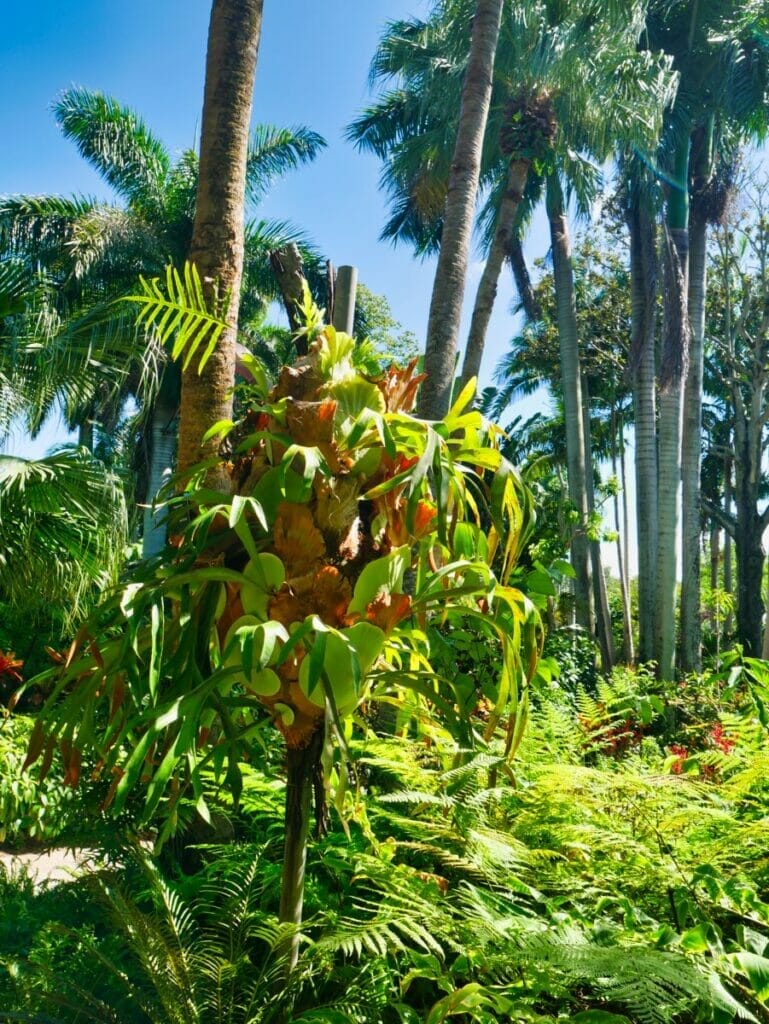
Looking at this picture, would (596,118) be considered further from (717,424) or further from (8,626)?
(717,424)

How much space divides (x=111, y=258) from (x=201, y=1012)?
624 inches

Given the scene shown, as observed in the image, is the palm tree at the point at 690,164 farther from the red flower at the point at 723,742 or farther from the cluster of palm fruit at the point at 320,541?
the cluster of palm fruit at the point at 320,541

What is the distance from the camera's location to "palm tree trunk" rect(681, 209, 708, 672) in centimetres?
1281

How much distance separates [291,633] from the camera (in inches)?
48.6

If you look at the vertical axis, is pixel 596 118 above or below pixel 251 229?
below

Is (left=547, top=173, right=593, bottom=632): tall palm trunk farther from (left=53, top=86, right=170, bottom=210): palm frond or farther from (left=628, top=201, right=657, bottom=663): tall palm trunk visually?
(left=53, top=86, right=170, bottom=210): palm frond

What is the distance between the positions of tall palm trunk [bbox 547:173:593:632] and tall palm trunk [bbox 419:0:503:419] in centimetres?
806

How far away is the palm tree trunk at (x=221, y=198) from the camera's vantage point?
252 centimetres

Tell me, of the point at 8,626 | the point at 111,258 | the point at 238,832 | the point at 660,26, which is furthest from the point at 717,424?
the point at 238,832

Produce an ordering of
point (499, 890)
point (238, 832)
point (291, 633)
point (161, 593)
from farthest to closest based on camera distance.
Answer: point (238, 832) < point (499, 890) < point (161, 593) < point (291, 633)

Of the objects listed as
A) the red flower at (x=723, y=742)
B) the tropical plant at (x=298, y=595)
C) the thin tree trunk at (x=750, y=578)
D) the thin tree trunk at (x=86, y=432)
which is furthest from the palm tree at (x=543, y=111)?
the thin tree trunk at (x=86, y=432)

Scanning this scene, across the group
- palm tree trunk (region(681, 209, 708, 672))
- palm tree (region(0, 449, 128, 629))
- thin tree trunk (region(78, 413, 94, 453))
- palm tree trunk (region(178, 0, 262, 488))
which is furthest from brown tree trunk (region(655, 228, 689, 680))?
thin tree trunk (region(78, 413, 94, 453))

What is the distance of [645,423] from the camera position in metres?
A: 12.6

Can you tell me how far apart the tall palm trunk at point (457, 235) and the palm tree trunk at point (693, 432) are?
8.06m
